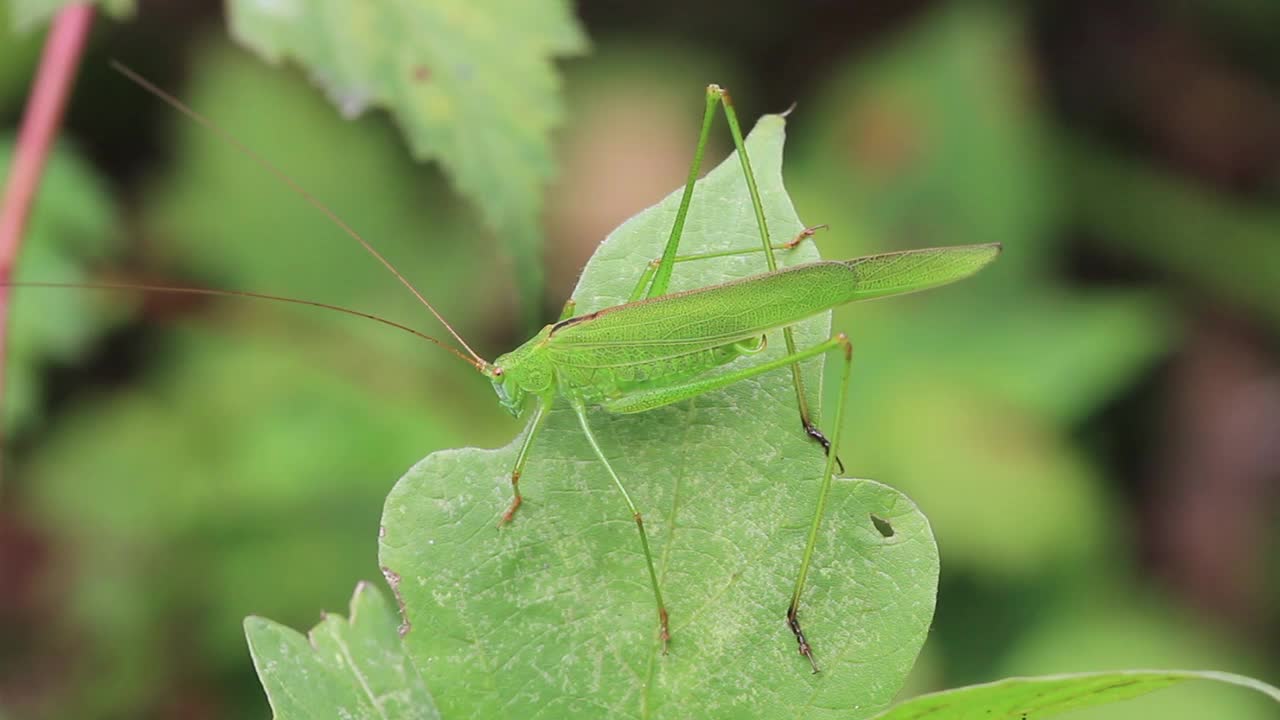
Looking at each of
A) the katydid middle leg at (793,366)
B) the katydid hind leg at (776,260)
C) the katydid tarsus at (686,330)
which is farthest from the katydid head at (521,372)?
the katydid hind leg at (776,260)

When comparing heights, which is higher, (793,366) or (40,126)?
(40,126)

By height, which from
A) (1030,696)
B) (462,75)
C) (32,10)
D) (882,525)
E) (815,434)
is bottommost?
(1030,696)

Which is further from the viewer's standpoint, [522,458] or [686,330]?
[686,330]

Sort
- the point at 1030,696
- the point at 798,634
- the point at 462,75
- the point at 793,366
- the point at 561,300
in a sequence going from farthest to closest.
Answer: the point at 561,300
the point at 462,75
the point at 793,366
the point at 798,634
the point at 1030,696

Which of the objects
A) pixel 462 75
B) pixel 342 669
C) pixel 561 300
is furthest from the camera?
pixel 561 300

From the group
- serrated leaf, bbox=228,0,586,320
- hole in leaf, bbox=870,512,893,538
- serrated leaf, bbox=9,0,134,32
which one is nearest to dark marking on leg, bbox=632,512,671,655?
hole in leaf, bbox=870,512,893,538

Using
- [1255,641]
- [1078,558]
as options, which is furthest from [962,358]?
[1255,641]

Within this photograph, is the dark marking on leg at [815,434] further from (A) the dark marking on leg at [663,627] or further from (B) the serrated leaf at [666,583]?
(A) the dark marking on leg at [663,627]

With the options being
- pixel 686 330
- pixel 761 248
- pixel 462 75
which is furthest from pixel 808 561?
pixel 462 75

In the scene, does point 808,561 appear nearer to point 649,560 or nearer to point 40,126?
point 649,560
